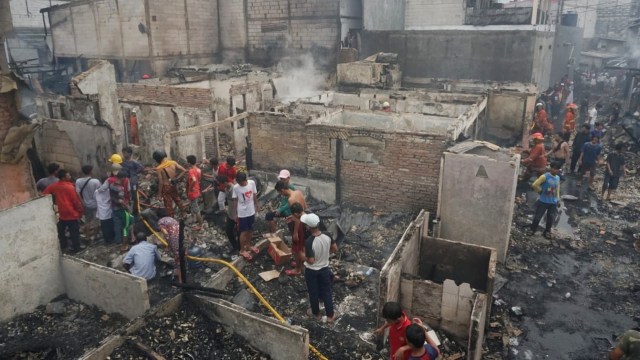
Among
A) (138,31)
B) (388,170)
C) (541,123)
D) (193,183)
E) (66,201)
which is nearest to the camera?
(66,201)

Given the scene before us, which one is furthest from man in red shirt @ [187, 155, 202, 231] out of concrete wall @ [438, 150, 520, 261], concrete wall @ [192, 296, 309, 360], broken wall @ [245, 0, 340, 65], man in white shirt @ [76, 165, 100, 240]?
broken wall @ [245, 0, 340, 65]

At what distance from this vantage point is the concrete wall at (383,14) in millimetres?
22031

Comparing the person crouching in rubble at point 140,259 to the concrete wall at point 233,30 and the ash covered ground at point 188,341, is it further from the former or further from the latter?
the concrete wall at point 233,30

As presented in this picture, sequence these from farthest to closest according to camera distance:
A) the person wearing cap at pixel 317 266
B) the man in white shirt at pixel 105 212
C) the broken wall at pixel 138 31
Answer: the broken wall at pixel 138 31, the man in white shirt at pixel 105 212, the person wearing cap at pixel 317 266

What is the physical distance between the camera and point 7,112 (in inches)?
311

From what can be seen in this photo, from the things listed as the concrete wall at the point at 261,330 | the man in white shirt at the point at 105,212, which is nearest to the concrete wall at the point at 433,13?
the man in white shirt at the point at 105,212

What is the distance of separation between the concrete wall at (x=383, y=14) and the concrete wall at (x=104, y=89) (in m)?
13.9

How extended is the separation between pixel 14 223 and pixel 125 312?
200cm

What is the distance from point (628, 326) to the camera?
661cm

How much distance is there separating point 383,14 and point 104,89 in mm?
15491

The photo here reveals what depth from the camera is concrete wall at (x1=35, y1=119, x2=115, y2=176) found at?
10703mm

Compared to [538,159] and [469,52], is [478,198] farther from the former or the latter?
[469,52]

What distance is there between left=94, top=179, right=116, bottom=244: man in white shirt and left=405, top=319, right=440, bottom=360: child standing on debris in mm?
6314

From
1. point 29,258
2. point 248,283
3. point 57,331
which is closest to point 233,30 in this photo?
point 29,258
